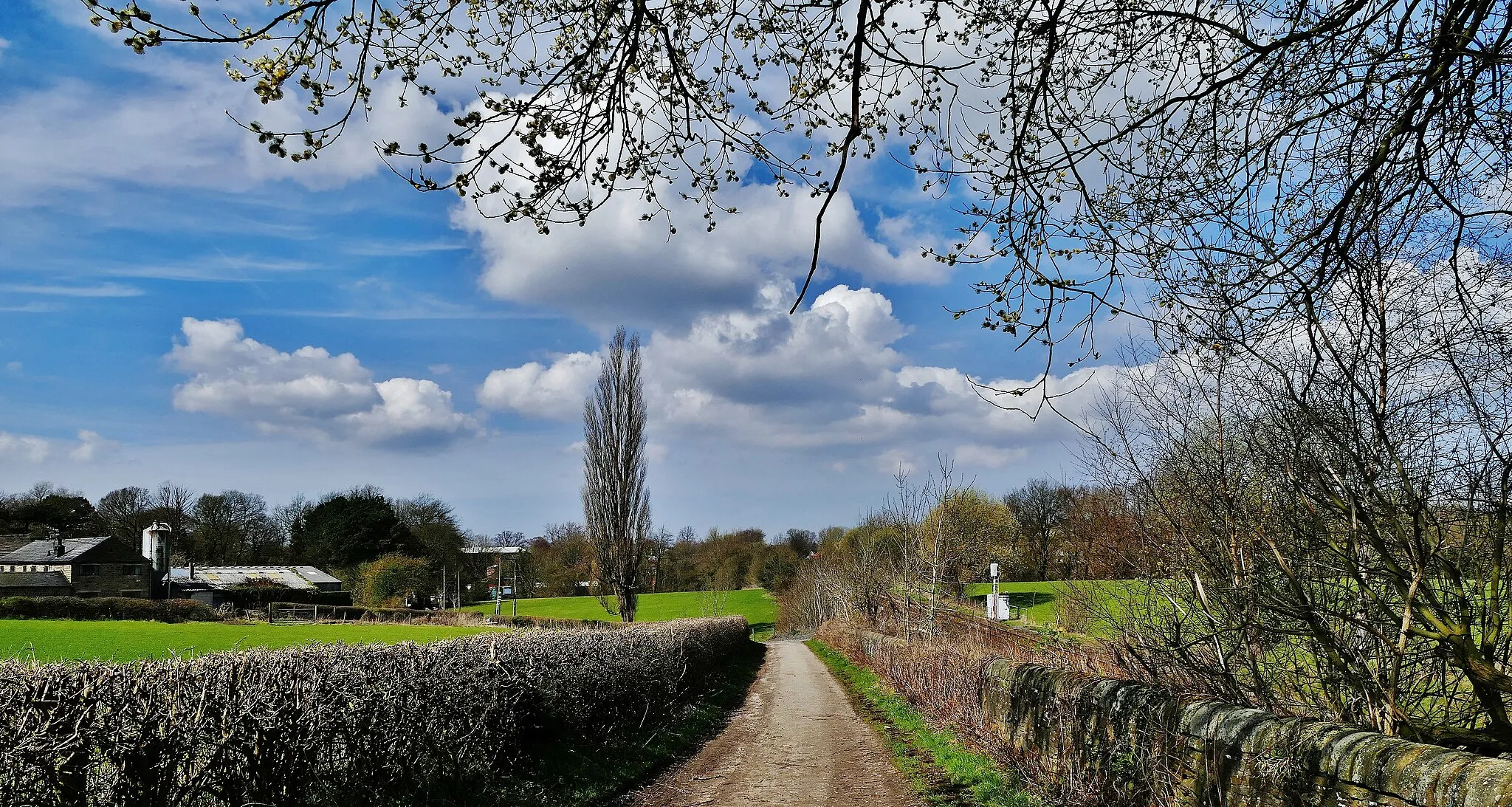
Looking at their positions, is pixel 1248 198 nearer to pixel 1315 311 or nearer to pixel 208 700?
pixel 1315 311

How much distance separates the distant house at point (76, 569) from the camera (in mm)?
49312

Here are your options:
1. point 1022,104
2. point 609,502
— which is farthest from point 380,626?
point 1022,104

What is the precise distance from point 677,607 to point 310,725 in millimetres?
51401

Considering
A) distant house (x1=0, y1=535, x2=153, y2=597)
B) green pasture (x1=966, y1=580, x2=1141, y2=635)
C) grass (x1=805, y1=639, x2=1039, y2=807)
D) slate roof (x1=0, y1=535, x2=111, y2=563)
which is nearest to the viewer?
green pasture (x1=966, y1=580, x2=1141, y2=635)

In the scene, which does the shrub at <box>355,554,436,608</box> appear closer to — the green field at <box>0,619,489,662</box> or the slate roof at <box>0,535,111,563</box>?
the green field at <box>0,619,489,662</box>

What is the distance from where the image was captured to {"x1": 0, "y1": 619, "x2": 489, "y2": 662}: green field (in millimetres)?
22516

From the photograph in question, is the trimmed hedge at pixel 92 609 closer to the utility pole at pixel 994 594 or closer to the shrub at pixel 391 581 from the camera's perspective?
the shrub at pixel 391 581

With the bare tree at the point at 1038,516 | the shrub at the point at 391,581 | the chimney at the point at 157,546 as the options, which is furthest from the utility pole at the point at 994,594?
the chimney at the point at 157,546

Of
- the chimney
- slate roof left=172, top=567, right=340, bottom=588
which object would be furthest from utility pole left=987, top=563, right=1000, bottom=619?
the chimney

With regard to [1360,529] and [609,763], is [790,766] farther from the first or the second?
[1360,529]

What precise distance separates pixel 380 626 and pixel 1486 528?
38941mm

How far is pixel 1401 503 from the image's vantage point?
446 centimetres

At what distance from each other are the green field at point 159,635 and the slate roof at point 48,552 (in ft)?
56.5

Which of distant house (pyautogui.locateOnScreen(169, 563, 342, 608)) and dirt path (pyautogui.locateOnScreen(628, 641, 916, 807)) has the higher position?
dirt path (pyautogui.locateOnScreen(628, 641, 916, 807))
